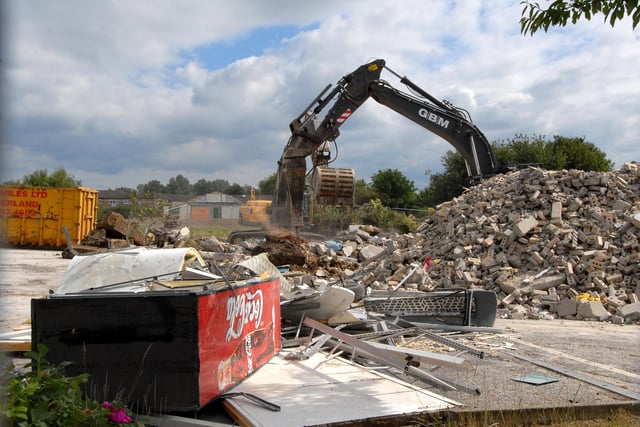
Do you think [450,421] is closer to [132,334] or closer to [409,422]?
[409,422]

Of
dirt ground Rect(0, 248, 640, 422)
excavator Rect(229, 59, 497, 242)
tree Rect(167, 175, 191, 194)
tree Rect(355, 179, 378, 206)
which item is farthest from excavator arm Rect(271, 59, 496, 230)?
tree Rect(167, 175, 191, 194)

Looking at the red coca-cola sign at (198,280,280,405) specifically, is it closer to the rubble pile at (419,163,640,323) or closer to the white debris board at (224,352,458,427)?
the white debris board at (224,352,458,427)

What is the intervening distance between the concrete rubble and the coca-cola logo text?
17.2 ft

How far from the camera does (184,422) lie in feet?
15.0

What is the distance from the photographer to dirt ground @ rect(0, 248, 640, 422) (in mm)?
5492

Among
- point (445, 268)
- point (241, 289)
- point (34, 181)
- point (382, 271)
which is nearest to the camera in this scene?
point (241, 289)

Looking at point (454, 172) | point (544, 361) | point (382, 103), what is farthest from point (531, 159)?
point (544, 361)

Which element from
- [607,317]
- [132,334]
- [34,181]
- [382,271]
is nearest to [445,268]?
[382,271]

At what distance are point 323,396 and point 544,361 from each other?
126 inches

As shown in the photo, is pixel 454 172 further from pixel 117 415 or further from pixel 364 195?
pixel 117 415

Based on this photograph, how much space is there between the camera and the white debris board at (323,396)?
4.75 meters

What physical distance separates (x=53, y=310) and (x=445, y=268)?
11.3 metres

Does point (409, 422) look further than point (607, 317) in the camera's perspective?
No

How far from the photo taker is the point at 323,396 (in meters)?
5.33
